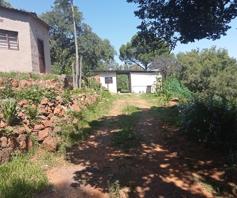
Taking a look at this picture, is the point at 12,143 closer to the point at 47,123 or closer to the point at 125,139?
the point at 47,123

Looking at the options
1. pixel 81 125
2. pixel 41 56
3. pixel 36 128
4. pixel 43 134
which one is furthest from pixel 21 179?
pixel 41 56

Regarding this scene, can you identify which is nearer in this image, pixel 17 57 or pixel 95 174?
pixel 95 174

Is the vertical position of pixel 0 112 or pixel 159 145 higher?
pixel 0 112

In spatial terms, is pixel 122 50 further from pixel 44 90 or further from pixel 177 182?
pixel 177 182

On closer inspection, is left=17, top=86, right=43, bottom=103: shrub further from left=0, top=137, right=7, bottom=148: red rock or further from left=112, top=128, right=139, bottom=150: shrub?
left=0, top=137, right=7, bottom=148: red rock

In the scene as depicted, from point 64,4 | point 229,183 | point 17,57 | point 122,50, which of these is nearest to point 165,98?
point 17,57

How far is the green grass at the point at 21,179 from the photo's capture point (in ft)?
21.5

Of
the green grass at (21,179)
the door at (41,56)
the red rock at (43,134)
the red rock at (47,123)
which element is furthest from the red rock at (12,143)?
the door at (41,56)

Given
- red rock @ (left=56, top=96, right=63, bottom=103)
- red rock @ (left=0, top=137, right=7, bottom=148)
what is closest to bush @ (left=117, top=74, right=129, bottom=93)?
red rock @ (left=56, top=96, right=63, bottom=103)

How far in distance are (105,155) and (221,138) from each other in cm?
314

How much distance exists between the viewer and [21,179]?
7059mm

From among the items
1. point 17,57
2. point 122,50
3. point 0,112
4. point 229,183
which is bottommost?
point 229,183

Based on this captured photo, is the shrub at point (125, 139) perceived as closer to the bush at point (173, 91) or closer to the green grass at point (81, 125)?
the green grass at point (81, 125)

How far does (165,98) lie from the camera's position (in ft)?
65.1
